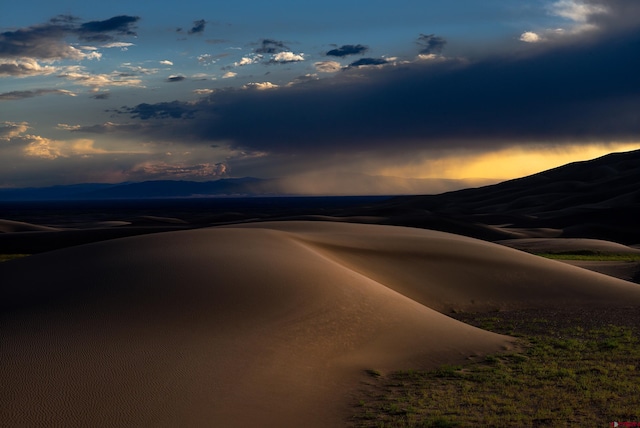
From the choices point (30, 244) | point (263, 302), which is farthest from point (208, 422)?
point (30, 244)

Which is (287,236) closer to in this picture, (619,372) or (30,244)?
(619,372)

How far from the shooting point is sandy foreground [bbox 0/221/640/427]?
10.7 m

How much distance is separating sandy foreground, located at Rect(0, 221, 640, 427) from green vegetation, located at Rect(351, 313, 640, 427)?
2.46 feet

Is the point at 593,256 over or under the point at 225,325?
under

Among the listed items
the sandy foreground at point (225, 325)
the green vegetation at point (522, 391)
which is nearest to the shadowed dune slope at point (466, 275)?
the sandy foreground at point (225, 325)

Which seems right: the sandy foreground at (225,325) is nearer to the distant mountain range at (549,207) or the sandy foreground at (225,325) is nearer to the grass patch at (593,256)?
the grass patch at (593,256)

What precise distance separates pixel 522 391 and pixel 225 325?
22.1ft

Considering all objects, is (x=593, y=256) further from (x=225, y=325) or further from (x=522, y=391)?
(x=225, y=325)

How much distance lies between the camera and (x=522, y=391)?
12.1 metres

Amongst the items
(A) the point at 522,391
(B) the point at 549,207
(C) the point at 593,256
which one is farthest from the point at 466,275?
(B) the point at 549,207

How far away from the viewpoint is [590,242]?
52094 mm

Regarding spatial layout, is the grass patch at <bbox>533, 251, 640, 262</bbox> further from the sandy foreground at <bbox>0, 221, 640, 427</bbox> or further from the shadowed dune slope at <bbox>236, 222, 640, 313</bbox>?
the sandy foreground at <bbox>0, 221, 640, 427</bbox>

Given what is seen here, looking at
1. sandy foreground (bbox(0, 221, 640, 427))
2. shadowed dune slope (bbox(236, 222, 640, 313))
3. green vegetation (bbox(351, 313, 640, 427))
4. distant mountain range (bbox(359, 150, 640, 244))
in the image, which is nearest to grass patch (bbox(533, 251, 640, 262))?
distant mountain range (bbox(359, 150, 640, 244))

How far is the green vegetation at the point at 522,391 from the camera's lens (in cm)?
1048
